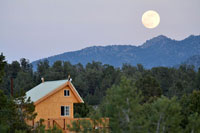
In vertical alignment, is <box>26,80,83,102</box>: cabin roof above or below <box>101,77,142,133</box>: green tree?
above

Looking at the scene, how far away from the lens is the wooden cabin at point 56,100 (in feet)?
106

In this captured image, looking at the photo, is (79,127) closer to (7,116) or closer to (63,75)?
(7,116)

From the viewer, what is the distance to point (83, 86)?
93000 mm

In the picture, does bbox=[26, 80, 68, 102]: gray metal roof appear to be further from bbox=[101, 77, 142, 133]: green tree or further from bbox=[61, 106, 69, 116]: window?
bbox=[101, 77, 142, 133]: green tree

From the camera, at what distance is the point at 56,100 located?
33.2 m

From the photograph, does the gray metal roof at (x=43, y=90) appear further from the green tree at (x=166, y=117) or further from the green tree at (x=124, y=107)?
the green tree at (x=166, y=117)

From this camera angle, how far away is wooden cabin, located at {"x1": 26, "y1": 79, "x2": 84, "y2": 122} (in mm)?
32406

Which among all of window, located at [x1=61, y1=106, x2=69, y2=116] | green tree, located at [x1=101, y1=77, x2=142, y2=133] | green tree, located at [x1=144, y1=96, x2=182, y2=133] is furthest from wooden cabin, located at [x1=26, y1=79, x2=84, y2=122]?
green tree, located at [x1=144, y1=96, x2=182, y2=133]

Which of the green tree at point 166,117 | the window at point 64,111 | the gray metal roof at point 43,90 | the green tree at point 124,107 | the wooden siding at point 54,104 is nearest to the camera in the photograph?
the green tree at point 124,107

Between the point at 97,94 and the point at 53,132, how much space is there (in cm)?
7298

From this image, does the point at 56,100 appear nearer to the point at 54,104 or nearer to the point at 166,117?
the point at 54,104

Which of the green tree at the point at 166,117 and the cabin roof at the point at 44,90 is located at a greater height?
the cabin roof at the point at 44,90

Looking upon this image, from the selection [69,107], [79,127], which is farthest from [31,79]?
[79,127]

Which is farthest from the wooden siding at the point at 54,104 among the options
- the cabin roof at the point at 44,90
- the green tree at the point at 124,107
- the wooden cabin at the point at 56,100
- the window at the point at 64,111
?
the green tree at the point at 124,107
